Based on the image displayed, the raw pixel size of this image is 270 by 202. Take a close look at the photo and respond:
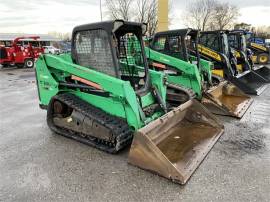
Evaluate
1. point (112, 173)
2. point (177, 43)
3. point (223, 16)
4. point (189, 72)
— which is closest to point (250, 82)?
point (177, 43)

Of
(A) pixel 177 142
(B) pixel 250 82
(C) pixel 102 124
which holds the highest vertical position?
(C) pixel 102 124

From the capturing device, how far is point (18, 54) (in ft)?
61.8

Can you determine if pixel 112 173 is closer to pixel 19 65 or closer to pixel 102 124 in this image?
pixel 102 124

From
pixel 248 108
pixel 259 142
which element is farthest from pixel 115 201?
pixel 248 108

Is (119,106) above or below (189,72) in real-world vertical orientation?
below

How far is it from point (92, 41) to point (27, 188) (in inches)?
99.2

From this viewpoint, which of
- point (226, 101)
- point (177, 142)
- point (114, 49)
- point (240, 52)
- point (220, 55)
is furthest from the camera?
point (240, 52)

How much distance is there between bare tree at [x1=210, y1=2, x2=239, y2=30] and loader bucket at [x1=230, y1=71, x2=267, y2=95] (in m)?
33.7

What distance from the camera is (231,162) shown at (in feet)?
12.8

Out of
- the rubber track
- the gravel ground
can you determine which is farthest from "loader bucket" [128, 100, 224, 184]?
the rubber track

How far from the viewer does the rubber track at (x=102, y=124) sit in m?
3.94

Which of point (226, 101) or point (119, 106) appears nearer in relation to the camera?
point (119, 106)

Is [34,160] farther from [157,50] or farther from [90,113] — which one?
[157,50]

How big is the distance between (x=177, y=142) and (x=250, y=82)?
7549 millimetres
